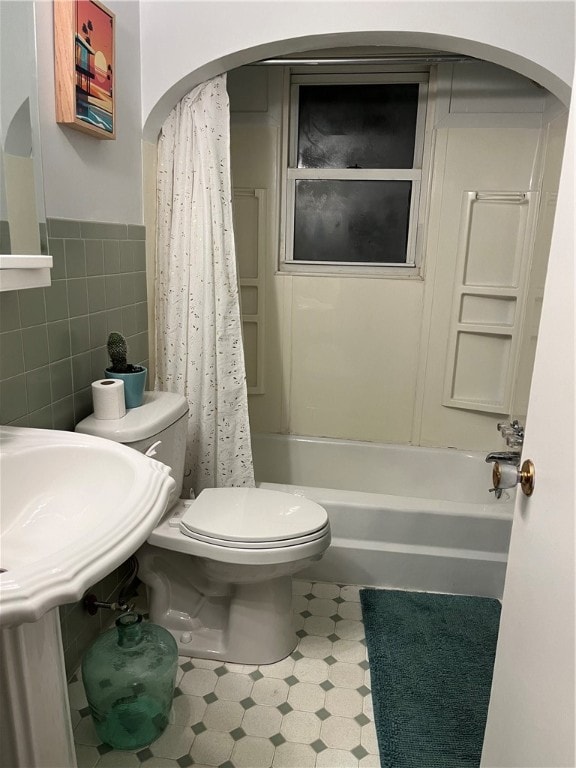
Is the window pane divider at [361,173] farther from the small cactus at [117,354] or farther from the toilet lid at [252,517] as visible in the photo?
the toilet lid at [252,517]

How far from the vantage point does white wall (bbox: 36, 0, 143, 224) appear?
1.47m

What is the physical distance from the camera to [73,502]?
3.66ft

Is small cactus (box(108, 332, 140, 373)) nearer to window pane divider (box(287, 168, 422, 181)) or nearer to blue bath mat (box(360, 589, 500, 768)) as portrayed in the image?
blue bath mat (box(360, 589, 500, 768))

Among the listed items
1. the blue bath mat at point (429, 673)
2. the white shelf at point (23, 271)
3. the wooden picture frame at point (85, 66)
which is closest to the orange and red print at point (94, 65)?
the wooden picture frame at point (85, 66)

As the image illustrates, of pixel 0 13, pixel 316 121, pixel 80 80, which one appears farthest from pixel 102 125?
pixel 316 121

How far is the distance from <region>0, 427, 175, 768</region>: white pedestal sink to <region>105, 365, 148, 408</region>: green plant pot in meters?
0.51

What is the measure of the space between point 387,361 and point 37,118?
6.18 feet

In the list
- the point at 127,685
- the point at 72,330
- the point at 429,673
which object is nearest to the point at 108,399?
the point at 72,330

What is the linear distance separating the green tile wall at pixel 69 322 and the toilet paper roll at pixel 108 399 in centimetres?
8

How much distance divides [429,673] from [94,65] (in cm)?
203

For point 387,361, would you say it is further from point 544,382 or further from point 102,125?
point 544,382

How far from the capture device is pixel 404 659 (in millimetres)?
1813

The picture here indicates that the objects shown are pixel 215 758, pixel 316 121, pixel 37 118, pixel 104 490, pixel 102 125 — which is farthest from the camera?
pixel 316 121

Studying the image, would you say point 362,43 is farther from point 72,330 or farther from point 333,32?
point 72,330
